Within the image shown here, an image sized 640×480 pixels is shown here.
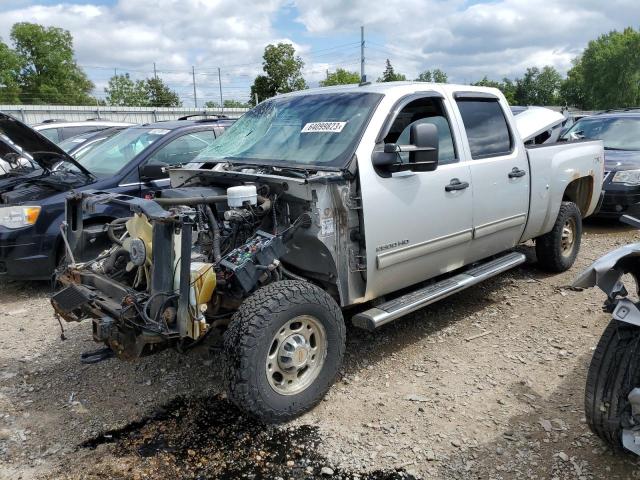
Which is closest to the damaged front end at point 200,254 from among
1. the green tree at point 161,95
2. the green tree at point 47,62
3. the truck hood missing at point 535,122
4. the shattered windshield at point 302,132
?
the shattered windshield at point 302,132

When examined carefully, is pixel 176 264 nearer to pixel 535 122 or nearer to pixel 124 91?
pixel 535 122

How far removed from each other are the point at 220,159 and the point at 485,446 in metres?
2.85

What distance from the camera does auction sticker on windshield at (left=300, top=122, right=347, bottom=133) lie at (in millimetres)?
3879

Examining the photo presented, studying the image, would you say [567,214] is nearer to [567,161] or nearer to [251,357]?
[567,161]

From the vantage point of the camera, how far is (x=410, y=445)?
10.3 feet

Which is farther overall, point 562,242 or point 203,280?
point 562,242

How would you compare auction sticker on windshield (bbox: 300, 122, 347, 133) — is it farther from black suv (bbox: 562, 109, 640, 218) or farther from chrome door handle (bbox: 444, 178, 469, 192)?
black suv (bbox: 562, 109, 640, 218)

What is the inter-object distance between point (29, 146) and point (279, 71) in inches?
1114

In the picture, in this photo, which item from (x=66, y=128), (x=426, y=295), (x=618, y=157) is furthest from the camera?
(x=66, y=128)

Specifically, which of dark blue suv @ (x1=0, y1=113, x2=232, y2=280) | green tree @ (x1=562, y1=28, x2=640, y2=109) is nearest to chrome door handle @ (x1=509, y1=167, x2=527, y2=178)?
dark blue suv @ (x1=0, y1=113, x2=232, y2=280)

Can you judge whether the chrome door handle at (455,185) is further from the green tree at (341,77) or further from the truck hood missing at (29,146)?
the green tree at (341,77)

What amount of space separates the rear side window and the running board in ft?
3.29

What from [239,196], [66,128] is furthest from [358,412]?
[66,128]

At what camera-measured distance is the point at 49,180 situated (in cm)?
567
